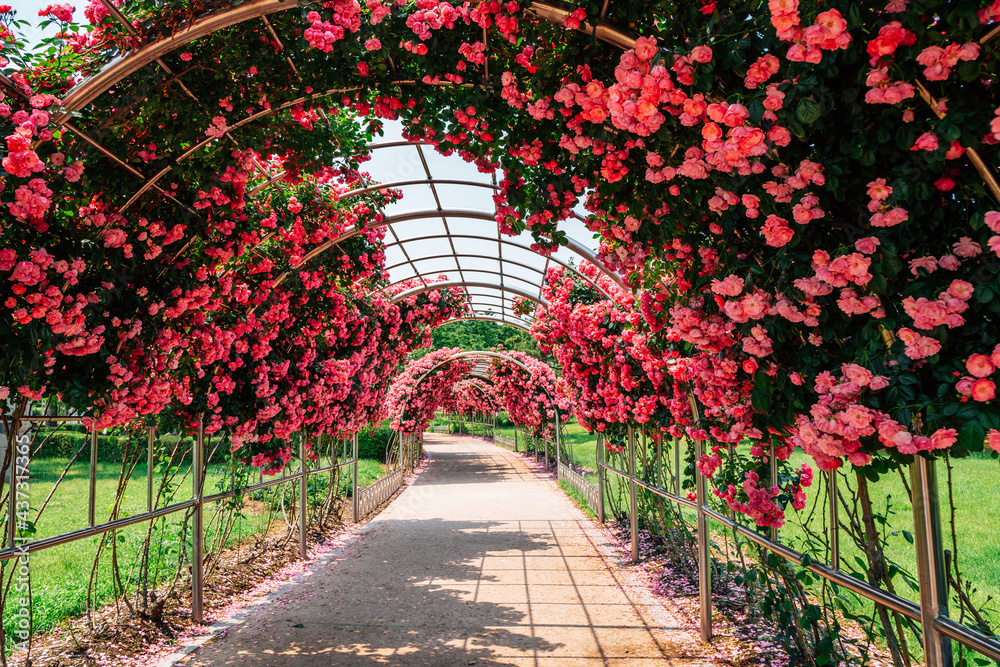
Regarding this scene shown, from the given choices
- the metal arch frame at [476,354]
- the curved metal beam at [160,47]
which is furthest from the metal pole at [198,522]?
the metal arch frame at [476,354]

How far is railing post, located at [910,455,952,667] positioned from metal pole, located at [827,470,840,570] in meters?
0.64

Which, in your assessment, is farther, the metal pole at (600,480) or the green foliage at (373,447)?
the green foliage at (373,447)

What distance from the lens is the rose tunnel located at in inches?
57.2

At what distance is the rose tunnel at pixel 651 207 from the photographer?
145cm

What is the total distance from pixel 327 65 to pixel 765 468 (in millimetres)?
2947

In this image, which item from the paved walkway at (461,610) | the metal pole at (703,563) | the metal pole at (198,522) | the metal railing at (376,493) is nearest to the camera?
the paved walkway at (461,610)

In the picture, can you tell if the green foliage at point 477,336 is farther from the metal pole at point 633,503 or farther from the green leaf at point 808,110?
the green leaf at point 808,110

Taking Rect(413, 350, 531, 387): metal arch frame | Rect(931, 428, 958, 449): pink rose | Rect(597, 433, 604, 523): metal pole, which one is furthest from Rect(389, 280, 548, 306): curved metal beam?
Rect(931, 428, 958, 449): pink rose

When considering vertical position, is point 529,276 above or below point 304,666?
above

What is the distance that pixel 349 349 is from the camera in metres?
7.75

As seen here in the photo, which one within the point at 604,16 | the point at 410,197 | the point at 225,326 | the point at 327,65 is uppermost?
the point at 410,197

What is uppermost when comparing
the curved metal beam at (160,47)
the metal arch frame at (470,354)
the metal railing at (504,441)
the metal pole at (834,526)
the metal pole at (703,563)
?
the curved metal beam at (160,47)

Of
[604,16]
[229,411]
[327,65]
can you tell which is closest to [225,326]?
[229,411]

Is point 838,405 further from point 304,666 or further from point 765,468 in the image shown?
point 304,666
